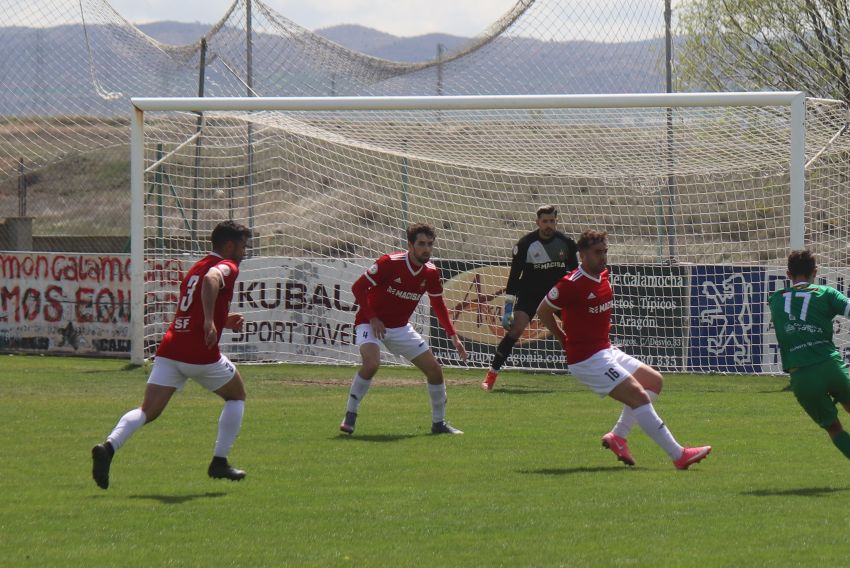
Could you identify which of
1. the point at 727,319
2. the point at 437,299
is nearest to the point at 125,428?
the point at 437,299

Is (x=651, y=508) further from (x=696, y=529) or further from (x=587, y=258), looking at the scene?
(x=587, y=258)

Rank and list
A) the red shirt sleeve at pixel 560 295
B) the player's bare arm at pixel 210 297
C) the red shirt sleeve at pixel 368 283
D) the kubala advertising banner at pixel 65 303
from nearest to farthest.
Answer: the player's bare arm at pixel 210 297 < the red shirt sleeve at pixel 560 295 < the red shirt sleeve at pixel 368 283 < the kubala advertising banner at pixel 65 303

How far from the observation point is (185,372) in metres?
9.28

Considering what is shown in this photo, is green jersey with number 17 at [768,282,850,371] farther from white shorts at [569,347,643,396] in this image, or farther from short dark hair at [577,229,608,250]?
short dark hair at [577,229,608,250]

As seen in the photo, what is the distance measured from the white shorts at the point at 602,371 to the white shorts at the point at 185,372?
8.79 feet

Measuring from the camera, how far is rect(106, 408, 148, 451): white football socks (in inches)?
353

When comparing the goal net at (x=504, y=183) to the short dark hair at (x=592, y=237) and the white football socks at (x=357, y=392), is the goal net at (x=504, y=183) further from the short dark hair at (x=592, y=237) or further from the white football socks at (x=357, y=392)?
the short dark hair at (x=592, y=237)

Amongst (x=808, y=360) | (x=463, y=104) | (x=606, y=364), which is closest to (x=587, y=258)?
(x=606, y=364)

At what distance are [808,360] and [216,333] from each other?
4.13 m

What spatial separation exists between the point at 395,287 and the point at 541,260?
3.59 metres

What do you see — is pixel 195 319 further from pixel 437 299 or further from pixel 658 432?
pixel 437 299

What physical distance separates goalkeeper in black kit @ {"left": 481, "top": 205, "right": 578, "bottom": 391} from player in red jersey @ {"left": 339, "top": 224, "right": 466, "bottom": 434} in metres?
3.15

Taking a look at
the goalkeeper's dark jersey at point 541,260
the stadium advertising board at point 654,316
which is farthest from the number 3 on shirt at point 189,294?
the stadium advertising board at point 654,316

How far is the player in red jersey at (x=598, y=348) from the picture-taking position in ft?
32.0
